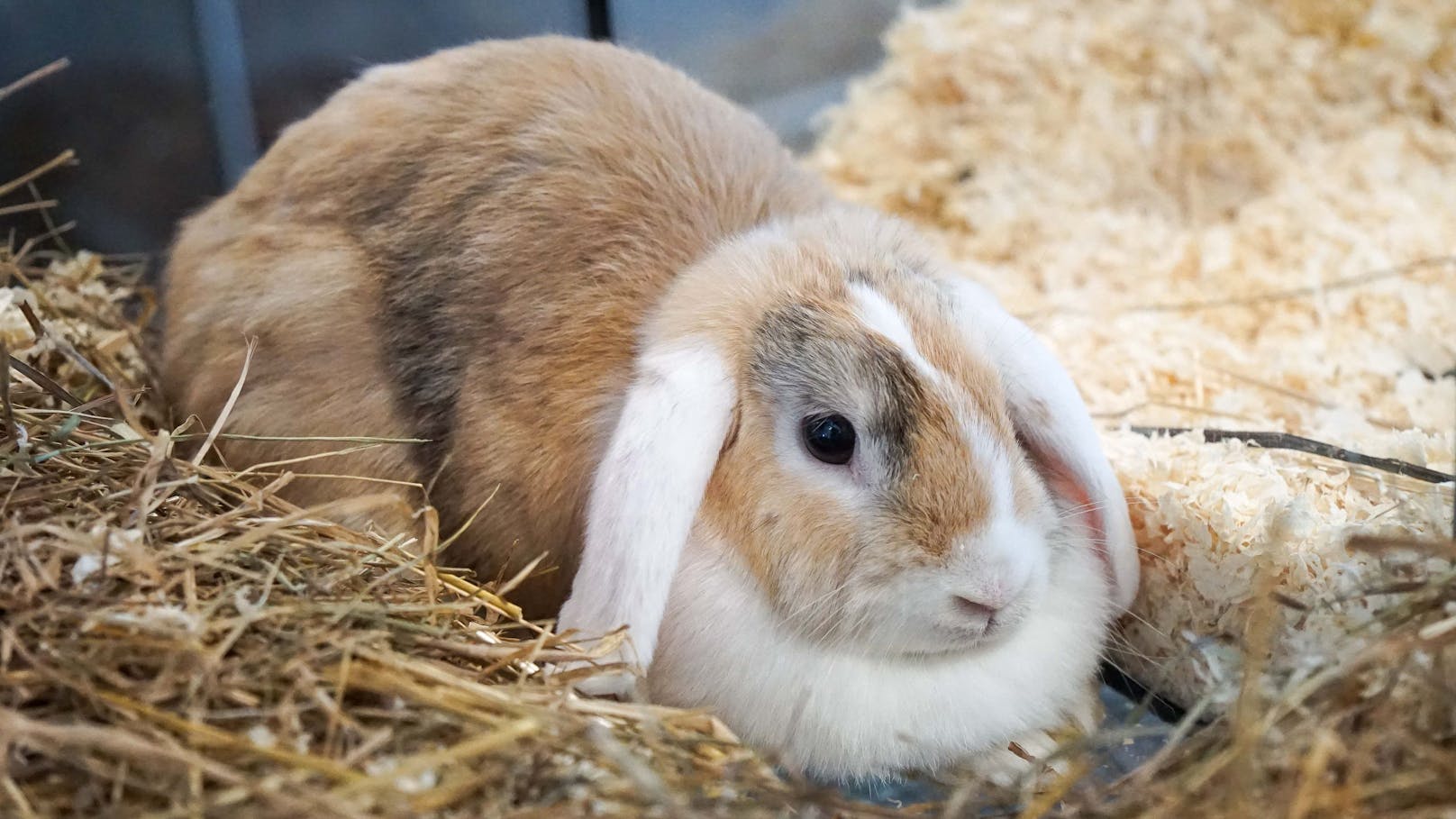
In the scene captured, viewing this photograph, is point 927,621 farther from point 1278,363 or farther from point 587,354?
point 1278,363

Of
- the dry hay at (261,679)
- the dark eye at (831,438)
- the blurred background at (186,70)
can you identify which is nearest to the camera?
the dry hay at (261,679)

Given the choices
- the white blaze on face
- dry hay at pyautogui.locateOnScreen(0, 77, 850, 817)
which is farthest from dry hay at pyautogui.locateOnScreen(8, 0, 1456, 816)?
the white blaze on face

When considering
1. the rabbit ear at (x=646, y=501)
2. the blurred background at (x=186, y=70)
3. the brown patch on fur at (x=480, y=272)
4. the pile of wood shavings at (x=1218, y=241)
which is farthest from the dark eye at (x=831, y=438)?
the blurred background at (x=186, y=70)

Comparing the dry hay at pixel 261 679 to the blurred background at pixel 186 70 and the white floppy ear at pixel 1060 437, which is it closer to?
the white floppy ear at pixel 1060 437

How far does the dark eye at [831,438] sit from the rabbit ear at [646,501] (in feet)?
0.57

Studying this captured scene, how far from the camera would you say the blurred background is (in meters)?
3.38

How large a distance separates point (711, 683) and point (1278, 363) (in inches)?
82.8

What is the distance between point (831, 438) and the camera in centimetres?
211

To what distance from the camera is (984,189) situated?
175 inches

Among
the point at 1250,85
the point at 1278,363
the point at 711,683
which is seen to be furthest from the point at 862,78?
the point at 711,683

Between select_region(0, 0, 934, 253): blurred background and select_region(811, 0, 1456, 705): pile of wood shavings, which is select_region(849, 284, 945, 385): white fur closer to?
select_region(811, 0, 1456, 705): pile of wood shavings

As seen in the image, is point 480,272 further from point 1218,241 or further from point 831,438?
point 1218,241

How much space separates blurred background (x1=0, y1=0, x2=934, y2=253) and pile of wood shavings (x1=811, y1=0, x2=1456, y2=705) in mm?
1331

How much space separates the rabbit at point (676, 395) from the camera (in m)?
2.04
